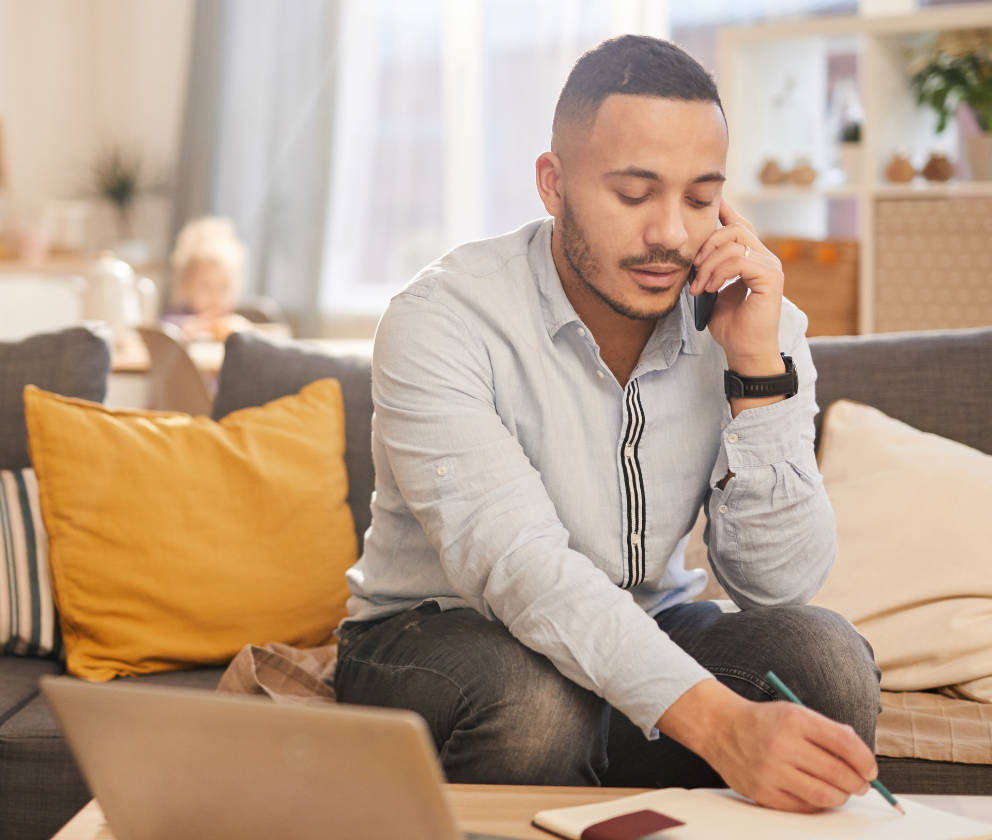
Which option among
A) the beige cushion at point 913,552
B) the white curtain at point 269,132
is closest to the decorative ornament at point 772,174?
the beige cushion at point 913,552

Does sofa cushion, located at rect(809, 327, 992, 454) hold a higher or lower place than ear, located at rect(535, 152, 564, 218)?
lower

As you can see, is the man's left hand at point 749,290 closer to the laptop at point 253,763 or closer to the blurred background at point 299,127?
the laptop at point 253,763

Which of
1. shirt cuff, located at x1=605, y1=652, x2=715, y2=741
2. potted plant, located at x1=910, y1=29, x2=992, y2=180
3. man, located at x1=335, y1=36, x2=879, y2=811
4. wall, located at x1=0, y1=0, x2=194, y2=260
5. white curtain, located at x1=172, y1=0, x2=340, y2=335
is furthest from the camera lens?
wall, located at x1=0, y1=0, x2=194, y2=260

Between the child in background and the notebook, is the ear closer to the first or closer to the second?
the notebook

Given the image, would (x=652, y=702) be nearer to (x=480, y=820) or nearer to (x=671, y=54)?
(x=480, y=820)

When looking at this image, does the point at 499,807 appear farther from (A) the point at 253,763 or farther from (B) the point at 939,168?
(B) the point at 939,168

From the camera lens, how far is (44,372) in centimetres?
208

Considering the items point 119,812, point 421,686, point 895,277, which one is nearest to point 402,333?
point 421,686

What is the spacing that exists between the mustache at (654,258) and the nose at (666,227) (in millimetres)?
11

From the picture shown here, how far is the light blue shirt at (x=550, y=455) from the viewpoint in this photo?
1.36 m

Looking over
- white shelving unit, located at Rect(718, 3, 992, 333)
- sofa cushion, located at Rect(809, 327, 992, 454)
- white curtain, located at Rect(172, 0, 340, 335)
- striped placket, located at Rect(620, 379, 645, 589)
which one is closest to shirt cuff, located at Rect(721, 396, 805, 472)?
striped placket, located at Rect(620, 379, 645, 589)

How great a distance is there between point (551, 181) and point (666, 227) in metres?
0.17

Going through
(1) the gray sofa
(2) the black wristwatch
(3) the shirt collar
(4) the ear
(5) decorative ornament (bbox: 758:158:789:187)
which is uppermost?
(5) decorative ornament (bbox: 758:158:789:187)

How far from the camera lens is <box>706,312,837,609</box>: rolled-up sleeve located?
4.77 ft
